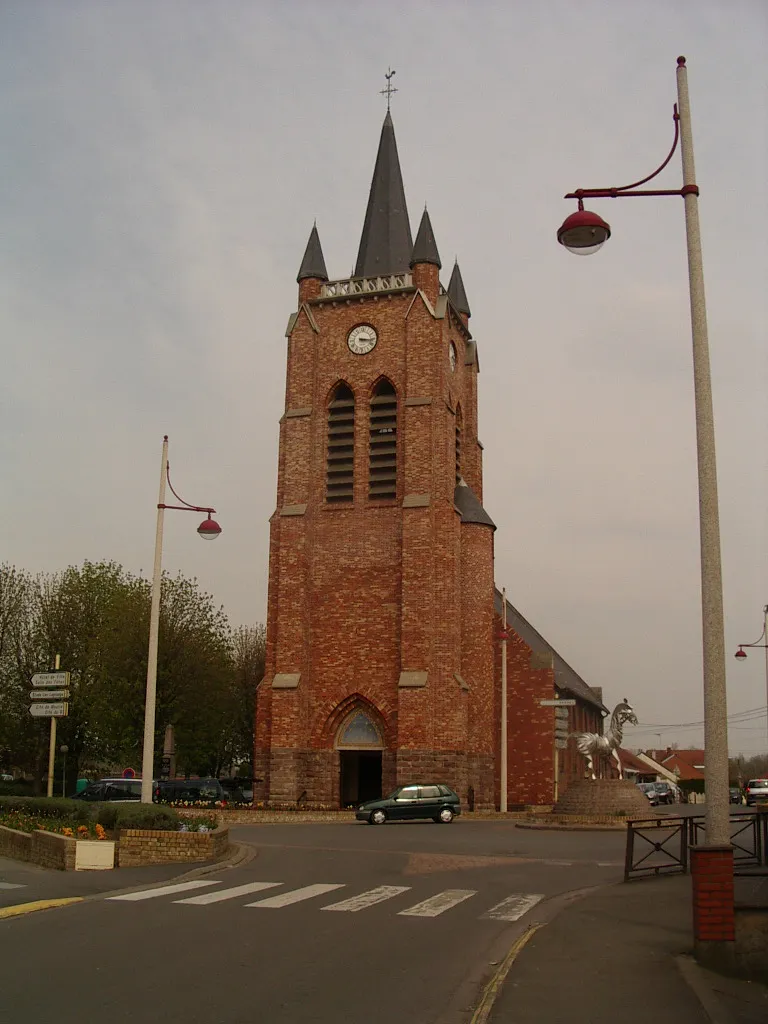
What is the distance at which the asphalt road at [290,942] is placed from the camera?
7.91 meters

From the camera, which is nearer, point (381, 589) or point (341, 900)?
point (341, 900)

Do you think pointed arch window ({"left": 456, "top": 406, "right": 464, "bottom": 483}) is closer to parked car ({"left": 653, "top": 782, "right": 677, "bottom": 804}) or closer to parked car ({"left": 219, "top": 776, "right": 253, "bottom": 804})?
parked car ({"left": 219, "top": 776, "right": 253, "bottom": 804})

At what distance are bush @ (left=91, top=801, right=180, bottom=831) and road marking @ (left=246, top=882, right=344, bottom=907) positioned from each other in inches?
148

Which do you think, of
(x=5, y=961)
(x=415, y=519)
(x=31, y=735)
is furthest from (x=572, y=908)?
(x=31, y=735)

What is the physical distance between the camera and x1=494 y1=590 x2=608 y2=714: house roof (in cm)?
5646

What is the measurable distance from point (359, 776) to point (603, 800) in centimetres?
1435

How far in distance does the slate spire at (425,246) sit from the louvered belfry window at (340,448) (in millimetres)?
5816

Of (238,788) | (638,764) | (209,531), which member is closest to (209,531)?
(209,531)

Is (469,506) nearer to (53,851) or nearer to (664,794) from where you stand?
(53,851)

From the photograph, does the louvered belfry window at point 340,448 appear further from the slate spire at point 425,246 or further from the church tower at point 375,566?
the slate spire at point 425,246

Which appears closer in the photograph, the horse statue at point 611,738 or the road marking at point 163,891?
the road marking at point 163,891

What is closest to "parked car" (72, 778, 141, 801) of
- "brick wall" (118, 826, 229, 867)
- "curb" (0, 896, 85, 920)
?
"brick wall" (118, 826, 229, 867)

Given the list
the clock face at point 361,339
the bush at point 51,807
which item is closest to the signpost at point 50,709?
the bush at point 51,807

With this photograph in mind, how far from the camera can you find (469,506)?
4294 centimetres
